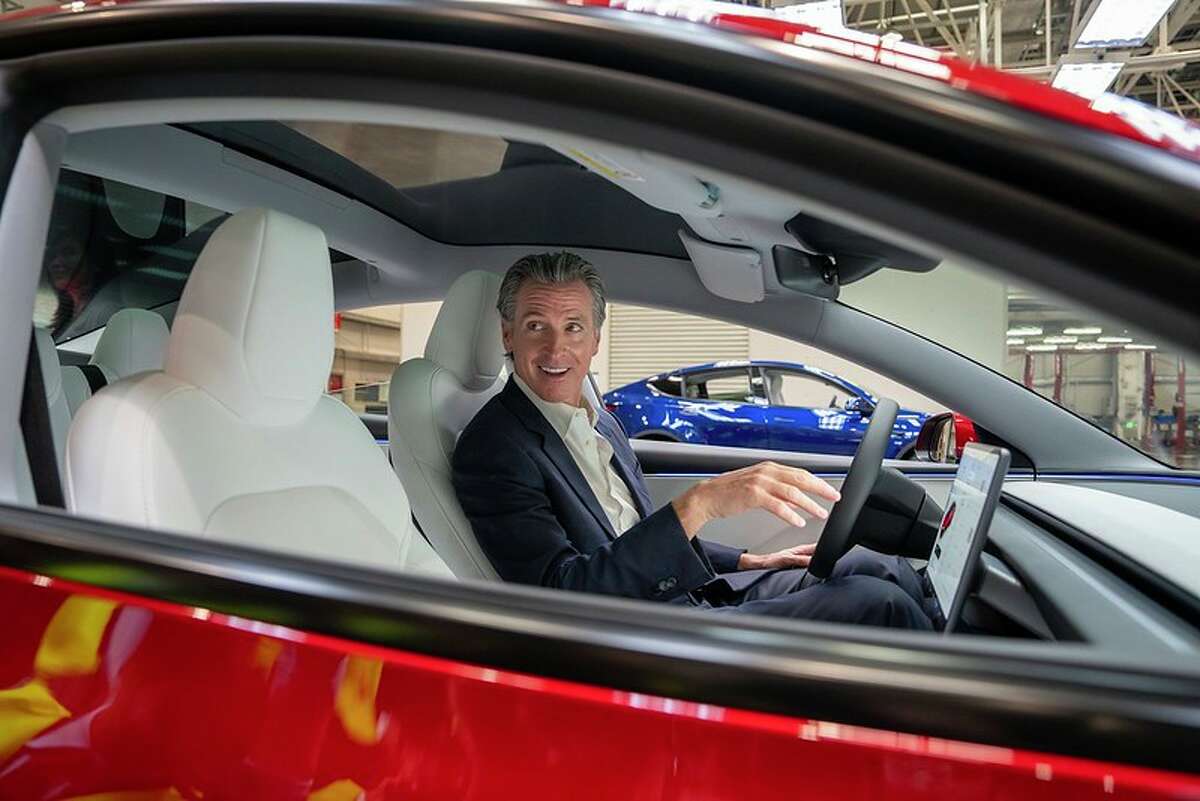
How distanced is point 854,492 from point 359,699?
3.81ft

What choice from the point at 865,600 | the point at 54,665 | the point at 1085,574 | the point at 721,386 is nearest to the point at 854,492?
the point at 865,600

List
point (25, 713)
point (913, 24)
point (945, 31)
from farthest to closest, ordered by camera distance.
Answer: point (913, 24)
point (945, 31)
point (25, 713)

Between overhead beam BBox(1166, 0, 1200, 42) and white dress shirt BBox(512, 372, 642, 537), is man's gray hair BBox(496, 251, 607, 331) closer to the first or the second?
white dress shirt BBox(512, 372, 642, 537)

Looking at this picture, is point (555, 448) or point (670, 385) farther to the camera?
point (670, 385)

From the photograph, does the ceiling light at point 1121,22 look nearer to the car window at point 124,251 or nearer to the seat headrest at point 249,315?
the car window at point 124,251

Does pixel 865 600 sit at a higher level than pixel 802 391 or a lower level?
lower

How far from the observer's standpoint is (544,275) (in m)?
1.88

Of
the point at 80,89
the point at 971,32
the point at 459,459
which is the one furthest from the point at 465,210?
the point at 971,32

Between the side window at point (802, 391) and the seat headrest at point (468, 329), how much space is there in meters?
5.28

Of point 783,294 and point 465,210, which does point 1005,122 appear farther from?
point 465,210

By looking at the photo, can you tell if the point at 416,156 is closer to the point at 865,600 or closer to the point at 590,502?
the point at 590,502

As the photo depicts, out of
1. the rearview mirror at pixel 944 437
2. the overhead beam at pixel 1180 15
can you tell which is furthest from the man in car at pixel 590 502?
the overhead beam at pixel 1180 15

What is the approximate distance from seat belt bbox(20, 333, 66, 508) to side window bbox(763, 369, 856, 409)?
6.38 metres

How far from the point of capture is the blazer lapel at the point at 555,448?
174 cm
